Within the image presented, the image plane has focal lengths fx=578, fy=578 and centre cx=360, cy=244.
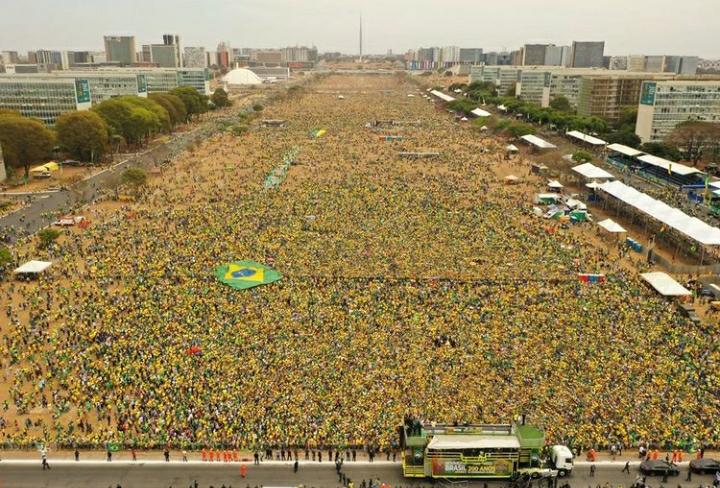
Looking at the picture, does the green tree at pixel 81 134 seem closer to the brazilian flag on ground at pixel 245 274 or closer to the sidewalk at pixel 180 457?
the brazilian flag on ground at pixel 245 274

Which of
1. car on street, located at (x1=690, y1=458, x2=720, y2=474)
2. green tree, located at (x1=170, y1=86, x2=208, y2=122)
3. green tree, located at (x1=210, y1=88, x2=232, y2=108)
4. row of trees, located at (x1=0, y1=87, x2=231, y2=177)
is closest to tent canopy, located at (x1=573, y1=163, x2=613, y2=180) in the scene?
car on street, located at (x1=690, y1=458, x2=720, y2=474)

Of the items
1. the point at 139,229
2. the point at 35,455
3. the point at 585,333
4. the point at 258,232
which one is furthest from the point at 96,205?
the point at 585,333

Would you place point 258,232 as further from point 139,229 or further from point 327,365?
point 327,365

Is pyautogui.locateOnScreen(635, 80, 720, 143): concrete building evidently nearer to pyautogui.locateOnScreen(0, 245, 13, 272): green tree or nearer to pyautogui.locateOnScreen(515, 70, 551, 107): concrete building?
pyautogui.locateOnScreen(515, 70, 551, 107): concrete building

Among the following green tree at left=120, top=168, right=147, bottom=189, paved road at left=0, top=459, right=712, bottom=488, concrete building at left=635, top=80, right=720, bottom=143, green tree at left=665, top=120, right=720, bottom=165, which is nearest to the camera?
paved road at left=0, top=459, right=712, bottom=488

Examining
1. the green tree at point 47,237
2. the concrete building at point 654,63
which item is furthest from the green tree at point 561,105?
the concrete building at point 654,63

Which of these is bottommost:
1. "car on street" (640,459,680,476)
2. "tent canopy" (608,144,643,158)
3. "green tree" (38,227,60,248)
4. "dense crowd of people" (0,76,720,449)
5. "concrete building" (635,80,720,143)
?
"car on street" (640,459,680,476)

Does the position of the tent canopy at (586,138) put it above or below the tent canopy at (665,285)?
above
